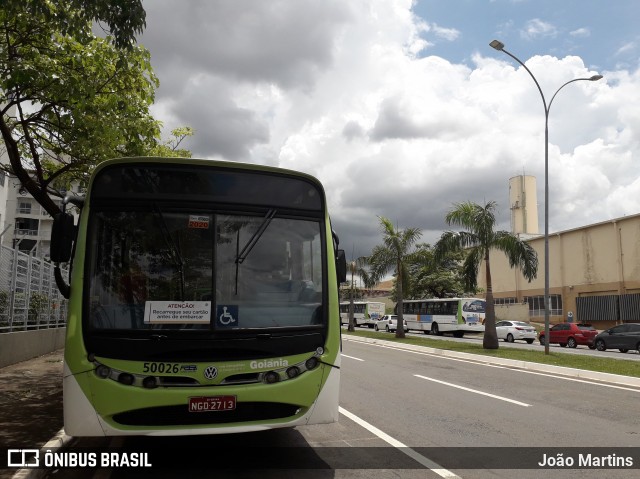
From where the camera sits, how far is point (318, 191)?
5.86m

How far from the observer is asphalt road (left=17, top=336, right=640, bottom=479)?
5.38 metres

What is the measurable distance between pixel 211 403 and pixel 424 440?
10.2 ft

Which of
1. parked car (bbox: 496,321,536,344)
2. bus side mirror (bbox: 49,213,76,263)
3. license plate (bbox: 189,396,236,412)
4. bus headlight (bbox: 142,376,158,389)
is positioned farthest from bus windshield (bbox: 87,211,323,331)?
parked car (bbox: 496,321,536,344)

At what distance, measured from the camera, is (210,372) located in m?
4.87

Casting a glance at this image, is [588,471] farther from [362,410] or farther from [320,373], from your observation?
[362,410]

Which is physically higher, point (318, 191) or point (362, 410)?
point (318, 191)

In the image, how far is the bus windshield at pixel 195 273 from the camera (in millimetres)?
4949

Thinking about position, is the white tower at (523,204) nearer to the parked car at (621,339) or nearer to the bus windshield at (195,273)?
the parked car at (621,339)

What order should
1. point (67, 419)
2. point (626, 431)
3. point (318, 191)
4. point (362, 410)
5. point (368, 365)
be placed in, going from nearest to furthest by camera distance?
1. point (67, 419)
2. point (318, 191)
3. point (626, 431)
4. point (362, 410)
5. point (368, 365)

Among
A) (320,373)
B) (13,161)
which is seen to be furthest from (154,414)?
(13,161)

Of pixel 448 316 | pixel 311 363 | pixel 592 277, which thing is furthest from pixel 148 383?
pixel 592 277

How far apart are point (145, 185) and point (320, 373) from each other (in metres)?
2.54

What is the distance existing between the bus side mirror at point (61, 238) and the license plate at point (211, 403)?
5.98 feet

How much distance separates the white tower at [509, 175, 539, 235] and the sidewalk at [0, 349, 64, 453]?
76.0 m
